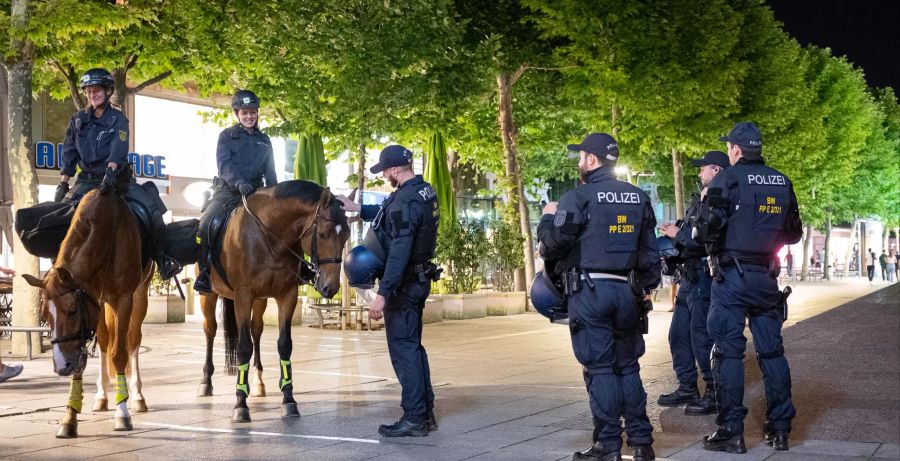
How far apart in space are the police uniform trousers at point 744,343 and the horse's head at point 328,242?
3092 mm

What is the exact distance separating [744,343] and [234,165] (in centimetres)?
508

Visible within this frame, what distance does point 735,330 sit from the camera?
8.12 metres

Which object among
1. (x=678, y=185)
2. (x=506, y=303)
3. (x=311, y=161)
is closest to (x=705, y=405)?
(x=311, y=161)

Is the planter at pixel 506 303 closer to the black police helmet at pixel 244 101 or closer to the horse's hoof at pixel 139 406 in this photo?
the black police helmet at pixel 244 101

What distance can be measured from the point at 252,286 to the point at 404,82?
10333mm

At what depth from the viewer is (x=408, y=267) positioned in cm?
879

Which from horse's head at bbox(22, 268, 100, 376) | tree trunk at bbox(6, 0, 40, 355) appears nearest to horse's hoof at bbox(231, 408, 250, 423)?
horse's head at bbox(22, 268, 100, 376)

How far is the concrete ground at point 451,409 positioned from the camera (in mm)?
8141

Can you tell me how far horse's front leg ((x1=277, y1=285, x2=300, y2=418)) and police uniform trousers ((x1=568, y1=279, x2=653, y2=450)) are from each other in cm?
334

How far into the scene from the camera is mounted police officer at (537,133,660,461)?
24.3ft

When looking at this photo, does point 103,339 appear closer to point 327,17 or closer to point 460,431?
point 460,431

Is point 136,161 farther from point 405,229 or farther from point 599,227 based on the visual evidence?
point 599,227

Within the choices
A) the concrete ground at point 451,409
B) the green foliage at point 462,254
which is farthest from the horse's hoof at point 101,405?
the green foliage at point 462,254

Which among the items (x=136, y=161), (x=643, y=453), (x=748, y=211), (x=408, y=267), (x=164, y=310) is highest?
(x=136, y=161)
